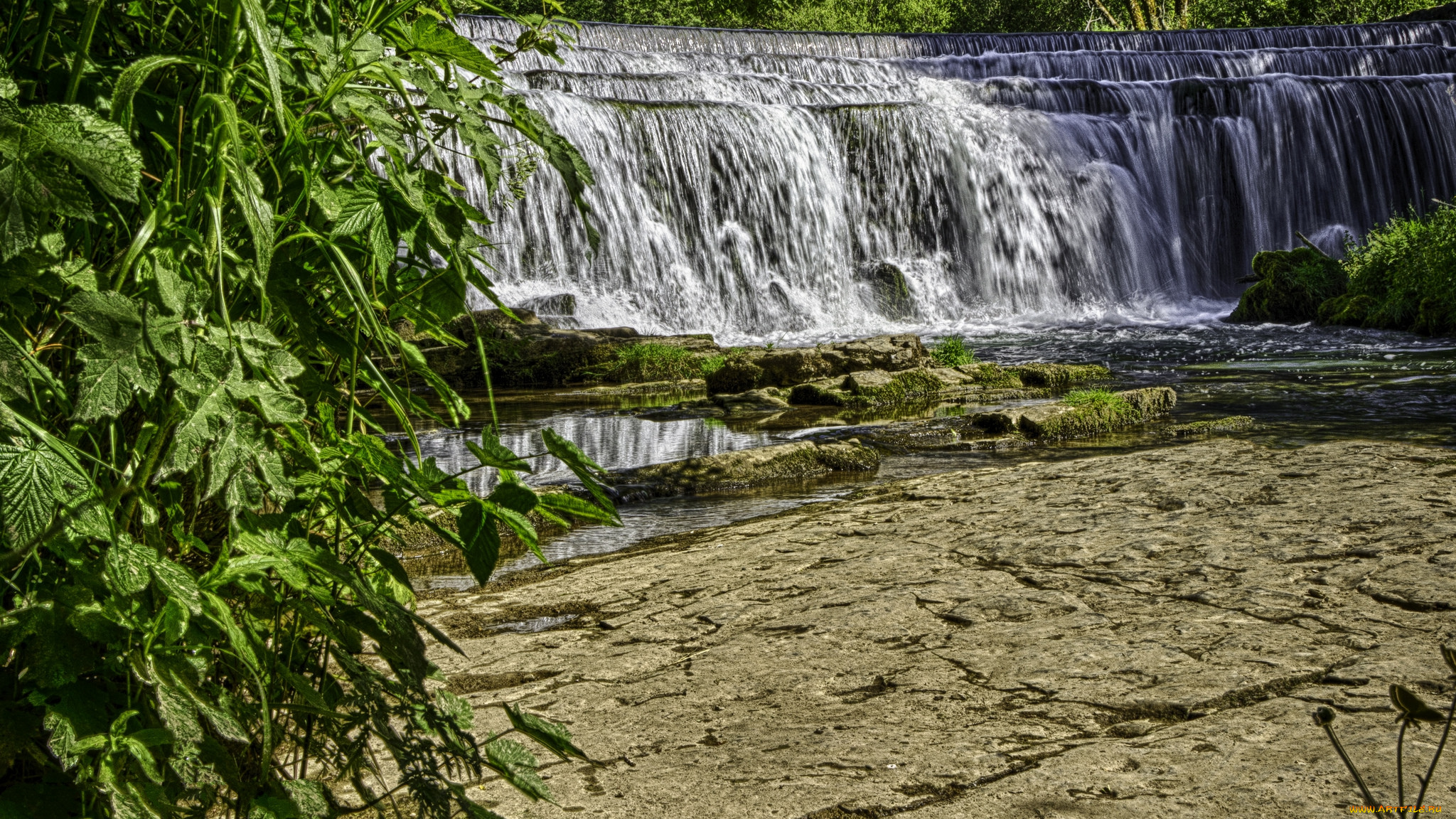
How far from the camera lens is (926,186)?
2050 centimetres

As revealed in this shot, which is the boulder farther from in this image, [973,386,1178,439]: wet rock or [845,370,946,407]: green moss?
[973,386,1178,439]: wet rock

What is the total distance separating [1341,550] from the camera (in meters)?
3.06

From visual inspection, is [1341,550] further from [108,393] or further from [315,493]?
[108,393]

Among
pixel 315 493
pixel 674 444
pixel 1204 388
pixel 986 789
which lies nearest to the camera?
pixel 315 493

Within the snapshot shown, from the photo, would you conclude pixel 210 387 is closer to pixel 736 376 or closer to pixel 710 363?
pixel 736 376

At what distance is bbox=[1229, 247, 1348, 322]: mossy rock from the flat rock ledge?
47.6 feet

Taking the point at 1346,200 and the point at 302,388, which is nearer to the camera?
the point at 302,388

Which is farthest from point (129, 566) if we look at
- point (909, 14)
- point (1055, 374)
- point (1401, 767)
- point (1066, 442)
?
point (909, 14)

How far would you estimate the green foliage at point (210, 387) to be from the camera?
96 cm

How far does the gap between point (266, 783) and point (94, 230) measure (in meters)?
0.59

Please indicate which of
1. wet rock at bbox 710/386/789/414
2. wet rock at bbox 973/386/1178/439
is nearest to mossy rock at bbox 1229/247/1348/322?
wet rock at bbox 973/386/1178/439

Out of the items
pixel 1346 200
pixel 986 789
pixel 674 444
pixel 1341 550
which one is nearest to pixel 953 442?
pixel 674 444

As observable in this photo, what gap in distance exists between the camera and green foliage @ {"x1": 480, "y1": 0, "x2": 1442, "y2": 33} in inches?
1574

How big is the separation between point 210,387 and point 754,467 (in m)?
5.07
